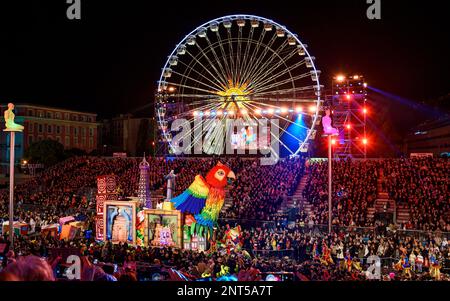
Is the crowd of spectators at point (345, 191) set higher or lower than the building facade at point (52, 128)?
lower

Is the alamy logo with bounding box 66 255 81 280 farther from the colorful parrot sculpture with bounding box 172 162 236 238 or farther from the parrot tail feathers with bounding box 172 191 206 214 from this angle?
the parrot tail feathers with bounding box 172 191 206 214

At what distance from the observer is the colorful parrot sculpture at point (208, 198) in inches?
694

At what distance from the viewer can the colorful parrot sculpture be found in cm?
1762

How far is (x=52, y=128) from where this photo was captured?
6369cm

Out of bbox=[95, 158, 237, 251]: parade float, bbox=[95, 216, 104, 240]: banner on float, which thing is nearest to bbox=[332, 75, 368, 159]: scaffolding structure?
bbox=[95, 158, 237, 251]: parade float

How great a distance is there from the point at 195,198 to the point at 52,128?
50952 millimetres

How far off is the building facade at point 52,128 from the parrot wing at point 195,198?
45.4 meters

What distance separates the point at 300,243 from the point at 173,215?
523 centimetres

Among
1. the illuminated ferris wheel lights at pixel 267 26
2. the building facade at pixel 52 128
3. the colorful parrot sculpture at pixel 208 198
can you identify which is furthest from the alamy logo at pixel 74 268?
the building facade at pixel 52 128

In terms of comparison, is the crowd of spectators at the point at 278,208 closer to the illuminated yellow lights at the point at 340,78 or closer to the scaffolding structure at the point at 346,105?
the scaffolding structure at the point at 346,105

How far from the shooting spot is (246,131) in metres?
34.1

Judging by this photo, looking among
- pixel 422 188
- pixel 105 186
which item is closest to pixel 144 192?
pixel 105 186

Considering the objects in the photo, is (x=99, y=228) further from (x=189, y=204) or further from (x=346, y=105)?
(x=346, y=105)

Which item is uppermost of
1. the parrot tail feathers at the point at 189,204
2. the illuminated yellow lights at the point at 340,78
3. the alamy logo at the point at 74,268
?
the illuminated yellow lights at the point at 340,78
